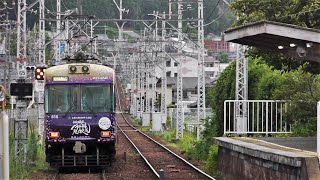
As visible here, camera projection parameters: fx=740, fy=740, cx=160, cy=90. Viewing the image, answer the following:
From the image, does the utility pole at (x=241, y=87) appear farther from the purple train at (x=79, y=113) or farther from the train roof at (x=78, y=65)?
the train roof at (x=78, y=65)

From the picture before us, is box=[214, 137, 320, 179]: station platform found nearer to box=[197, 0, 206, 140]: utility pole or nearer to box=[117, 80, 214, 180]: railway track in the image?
box=[117, 80, 214, 180]: railway track

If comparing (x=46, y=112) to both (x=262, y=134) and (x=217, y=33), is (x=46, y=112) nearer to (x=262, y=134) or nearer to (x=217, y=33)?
(x=262, y=134)

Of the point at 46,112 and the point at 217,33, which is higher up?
the point at 217,33

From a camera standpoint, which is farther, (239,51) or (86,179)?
(239,51)

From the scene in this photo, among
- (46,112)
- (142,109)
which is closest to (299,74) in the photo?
(46,112)

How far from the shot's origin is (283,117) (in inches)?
772

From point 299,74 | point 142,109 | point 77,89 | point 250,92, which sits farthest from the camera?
point 142,109

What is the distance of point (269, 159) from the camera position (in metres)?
13.4

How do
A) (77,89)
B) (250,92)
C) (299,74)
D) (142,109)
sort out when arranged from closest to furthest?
(299,74), (77,89), (250,92), (142,109)

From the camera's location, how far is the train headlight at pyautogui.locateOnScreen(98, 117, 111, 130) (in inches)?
811

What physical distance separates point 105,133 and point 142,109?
1984 inches

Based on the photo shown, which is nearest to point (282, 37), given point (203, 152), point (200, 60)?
point (203, 152)

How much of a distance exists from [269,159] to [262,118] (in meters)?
6.16

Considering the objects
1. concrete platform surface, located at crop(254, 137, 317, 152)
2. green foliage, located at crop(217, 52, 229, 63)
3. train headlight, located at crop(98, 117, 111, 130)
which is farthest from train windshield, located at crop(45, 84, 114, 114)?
green foliage, located at crop(217, 52, 229, 63)
